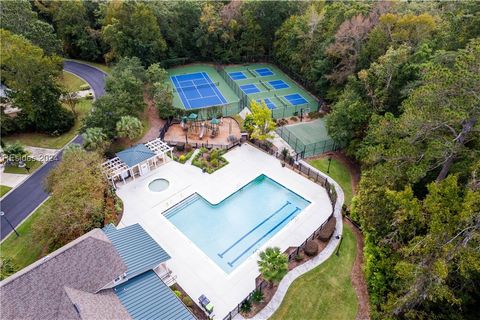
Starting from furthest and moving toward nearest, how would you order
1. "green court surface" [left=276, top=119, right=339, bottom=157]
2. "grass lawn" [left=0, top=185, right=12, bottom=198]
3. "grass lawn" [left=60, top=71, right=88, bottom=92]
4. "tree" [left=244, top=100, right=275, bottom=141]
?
"grass lawn" [left=60, top=71, right=88, bottom=92] → "green court surface" [left=276, top=119, right=339, bottom=157] → "tree" [left=244, top=100, right=275, bottom=141] → "grass lawn" [left=0, top=185, right=12, bottom=198]

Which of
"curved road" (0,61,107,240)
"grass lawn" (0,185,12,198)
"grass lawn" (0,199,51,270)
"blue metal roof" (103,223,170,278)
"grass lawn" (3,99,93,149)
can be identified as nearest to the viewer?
"blue metal roof" (103,223,170,278)

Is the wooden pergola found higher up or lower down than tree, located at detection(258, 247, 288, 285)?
lower down

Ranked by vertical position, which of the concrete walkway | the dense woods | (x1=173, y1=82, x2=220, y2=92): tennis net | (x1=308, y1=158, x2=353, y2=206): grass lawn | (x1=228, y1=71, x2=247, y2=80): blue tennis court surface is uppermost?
the dense woods

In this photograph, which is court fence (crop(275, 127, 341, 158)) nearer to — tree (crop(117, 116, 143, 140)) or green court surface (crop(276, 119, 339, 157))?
green court surface (crop(276, 119, 339, 157))

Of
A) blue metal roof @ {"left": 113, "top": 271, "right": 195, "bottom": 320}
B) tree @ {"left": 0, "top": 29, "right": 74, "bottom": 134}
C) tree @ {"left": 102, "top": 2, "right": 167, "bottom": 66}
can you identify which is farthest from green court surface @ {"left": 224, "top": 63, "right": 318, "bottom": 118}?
blue metal roof @ {"left": 113, "top": 271, "right": 195, "bottom": 320}

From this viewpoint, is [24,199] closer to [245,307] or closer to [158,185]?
[158,185]

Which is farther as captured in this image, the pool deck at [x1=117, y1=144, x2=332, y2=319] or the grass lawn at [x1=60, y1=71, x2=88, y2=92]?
the grass lawn at [x1=60, y1=71, x2=88, y2=92]
